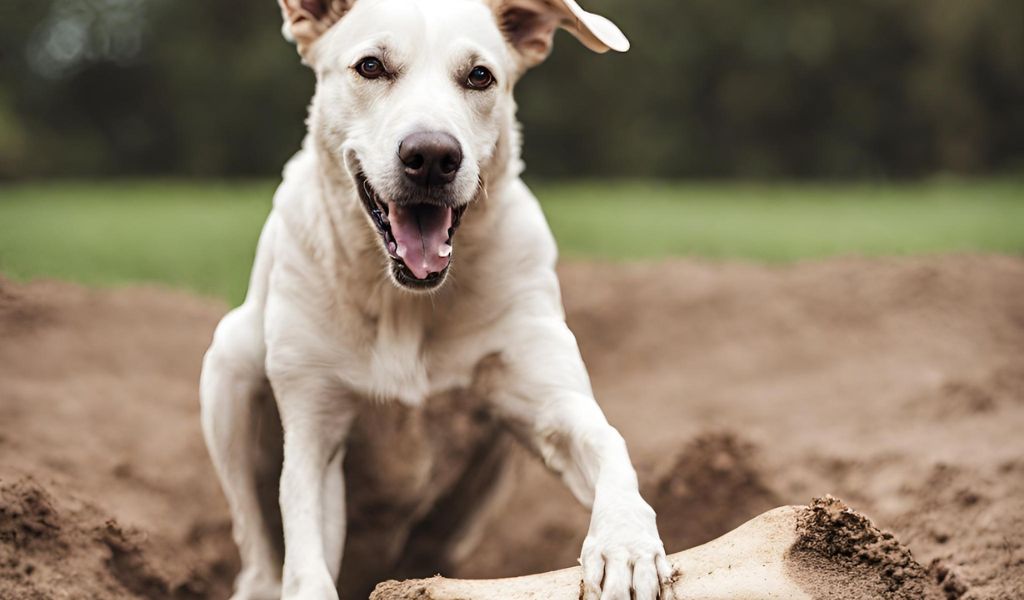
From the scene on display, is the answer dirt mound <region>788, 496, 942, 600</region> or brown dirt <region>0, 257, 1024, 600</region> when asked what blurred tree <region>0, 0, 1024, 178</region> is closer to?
brown dirt <region>0, 257, 1024, 600</region>

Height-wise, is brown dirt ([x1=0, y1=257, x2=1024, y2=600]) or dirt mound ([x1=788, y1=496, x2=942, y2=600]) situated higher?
dirt mound ([x1=788, y1=496, x2=942, y2=600])

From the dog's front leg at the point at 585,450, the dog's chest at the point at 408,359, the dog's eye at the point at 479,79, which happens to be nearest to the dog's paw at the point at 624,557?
the dog's front leg at the point at 585,450

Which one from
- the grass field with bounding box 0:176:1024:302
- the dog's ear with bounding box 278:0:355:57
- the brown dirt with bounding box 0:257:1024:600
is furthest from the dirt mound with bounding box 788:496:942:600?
the grass field with bounding box 0:176:1024:302

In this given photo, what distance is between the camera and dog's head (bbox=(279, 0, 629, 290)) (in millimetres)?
3107

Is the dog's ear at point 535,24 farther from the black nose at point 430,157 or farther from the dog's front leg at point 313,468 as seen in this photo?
the dog's front leg at point 313,468

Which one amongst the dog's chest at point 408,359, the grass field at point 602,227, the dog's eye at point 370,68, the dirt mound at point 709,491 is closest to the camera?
the dog's eye at point 370,68

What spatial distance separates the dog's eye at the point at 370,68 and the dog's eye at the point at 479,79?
10.6 inches

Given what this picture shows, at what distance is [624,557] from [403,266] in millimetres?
1108

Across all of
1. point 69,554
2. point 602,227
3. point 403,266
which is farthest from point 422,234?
point 602,227

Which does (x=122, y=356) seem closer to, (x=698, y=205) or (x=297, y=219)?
(x=297, y=219)

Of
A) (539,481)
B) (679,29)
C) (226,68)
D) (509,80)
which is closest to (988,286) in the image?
(539,481)

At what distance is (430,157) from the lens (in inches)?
119

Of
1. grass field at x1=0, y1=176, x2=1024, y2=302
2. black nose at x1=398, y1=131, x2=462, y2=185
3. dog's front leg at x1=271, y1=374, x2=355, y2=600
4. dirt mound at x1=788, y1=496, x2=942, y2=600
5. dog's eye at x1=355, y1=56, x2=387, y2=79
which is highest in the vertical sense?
dog's eye at x1=355, y1=56, x2=387, y2=79

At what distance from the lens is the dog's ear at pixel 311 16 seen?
3531mm
